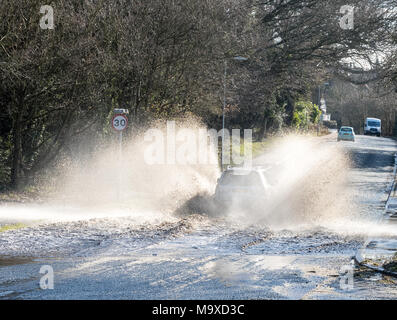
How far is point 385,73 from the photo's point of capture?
3000 centimetres

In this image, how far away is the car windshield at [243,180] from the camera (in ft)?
58.6

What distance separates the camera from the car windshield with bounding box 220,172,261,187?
58.6ft

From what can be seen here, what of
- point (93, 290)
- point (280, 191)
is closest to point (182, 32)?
point (280, 191)

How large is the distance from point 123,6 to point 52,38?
5.62m

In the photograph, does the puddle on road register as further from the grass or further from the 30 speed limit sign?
the 30 speed limit sign

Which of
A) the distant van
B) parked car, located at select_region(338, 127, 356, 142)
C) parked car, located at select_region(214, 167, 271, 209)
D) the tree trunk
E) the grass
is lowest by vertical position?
the grass

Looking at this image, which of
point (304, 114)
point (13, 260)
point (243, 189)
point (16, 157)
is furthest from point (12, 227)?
point (304, 114)

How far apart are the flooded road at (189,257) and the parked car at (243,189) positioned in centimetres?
58

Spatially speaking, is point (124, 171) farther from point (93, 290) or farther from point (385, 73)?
point (93, 290)

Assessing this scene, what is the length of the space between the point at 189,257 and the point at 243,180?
22.7 feet

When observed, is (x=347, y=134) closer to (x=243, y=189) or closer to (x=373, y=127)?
(x=373, y=127)

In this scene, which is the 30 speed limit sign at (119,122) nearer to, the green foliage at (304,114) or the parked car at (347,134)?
the parked car at (347,134)

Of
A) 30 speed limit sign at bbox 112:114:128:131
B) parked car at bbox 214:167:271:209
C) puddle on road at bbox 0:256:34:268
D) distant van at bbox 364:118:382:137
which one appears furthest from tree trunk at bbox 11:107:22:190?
distant van at bbox 364:118:382:137

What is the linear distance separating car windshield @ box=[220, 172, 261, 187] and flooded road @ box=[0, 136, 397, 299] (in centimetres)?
102
